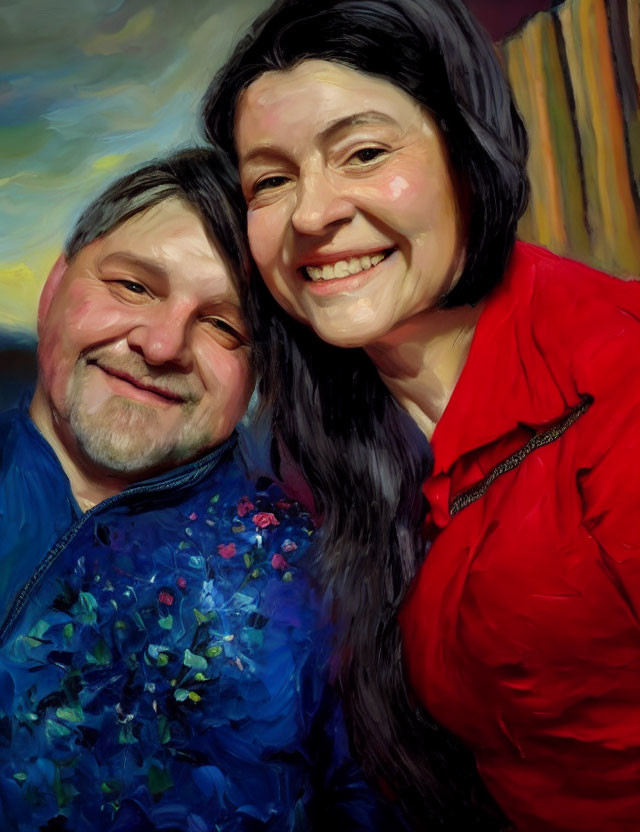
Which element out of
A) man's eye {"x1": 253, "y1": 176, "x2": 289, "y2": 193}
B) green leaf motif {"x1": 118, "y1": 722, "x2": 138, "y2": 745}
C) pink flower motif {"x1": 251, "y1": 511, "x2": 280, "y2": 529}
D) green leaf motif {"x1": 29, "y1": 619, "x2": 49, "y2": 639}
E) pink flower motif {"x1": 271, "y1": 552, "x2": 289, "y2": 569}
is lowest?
green leaf motif {"x1": 118, "y1": 722, "x2": 138, "y2": 745}

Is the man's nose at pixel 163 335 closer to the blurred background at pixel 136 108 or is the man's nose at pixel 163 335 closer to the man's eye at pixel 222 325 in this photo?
Answer: the man's eye at pixel 222 325

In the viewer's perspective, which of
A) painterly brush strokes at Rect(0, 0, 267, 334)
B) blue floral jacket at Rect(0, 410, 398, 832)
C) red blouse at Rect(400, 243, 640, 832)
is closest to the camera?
red blouse at Rect(400, 243, 640, 832)

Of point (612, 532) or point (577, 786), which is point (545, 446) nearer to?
point (612, 532)

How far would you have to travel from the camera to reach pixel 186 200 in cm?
96

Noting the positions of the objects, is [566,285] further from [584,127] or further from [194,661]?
[194,661]

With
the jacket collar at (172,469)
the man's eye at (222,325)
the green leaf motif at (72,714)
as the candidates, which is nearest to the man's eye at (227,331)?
the man's eye at (222,325)

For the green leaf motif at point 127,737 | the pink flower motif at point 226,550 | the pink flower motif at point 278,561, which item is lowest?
the green leaf motif at point 127,737

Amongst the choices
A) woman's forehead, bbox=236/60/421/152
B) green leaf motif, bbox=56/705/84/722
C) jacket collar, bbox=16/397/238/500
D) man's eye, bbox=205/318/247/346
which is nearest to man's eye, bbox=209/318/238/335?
man's eye, bbox=205/318/247/346

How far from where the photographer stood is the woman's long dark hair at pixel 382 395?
32.8 inches

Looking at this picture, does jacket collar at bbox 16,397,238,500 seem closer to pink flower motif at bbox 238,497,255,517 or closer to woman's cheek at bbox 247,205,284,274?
pink flower motif at bbox 238,497,255,517

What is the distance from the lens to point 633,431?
0.76m

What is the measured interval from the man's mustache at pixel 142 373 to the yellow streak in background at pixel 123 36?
360 millimetres

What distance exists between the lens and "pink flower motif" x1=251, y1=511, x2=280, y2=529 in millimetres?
935

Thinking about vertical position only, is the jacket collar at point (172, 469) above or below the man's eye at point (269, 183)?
below
